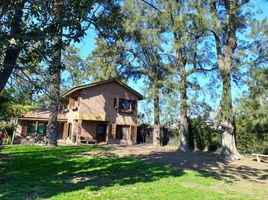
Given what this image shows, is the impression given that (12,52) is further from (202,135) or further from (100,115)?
(100,115)

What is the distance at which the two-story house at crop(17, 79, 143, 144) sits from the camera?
108 feet

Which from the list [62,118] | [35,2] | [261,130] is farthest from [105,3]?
[62,118]

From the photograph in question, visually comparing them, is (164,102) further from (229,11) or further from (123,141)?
(123,141)

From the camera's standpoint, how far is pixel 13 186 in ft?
28.3

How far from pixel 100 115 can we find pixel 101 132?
2395 mm

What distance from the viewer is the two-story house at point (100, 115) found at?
108 feet

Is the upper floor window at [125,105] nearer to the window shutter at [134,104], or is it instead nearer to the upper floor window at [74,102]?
the window shutter at [134,104]

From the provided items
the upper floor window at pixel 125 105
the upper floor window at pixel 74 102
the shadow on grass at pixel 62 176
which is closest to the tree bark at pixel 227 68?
the shadow on grass at pixel 62 176

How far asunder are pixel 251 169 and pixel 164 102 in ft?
31.1

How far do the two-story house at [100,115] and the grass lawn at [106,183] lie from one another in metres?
19.7

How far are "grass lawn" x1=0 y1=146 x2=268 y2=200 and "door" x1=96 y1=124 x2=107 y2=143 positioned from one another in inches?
831

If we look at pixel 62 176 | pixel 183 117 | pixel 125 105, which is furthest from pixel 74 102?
pixel 62 176

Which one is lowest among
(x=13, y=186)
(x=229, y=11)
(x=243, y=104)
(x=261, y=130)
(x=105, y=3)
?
(x=13, y=186)

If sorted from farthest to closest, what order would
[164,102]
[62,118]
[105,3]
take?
1. [62,118]
2. [164,102]
3. [105,3]
